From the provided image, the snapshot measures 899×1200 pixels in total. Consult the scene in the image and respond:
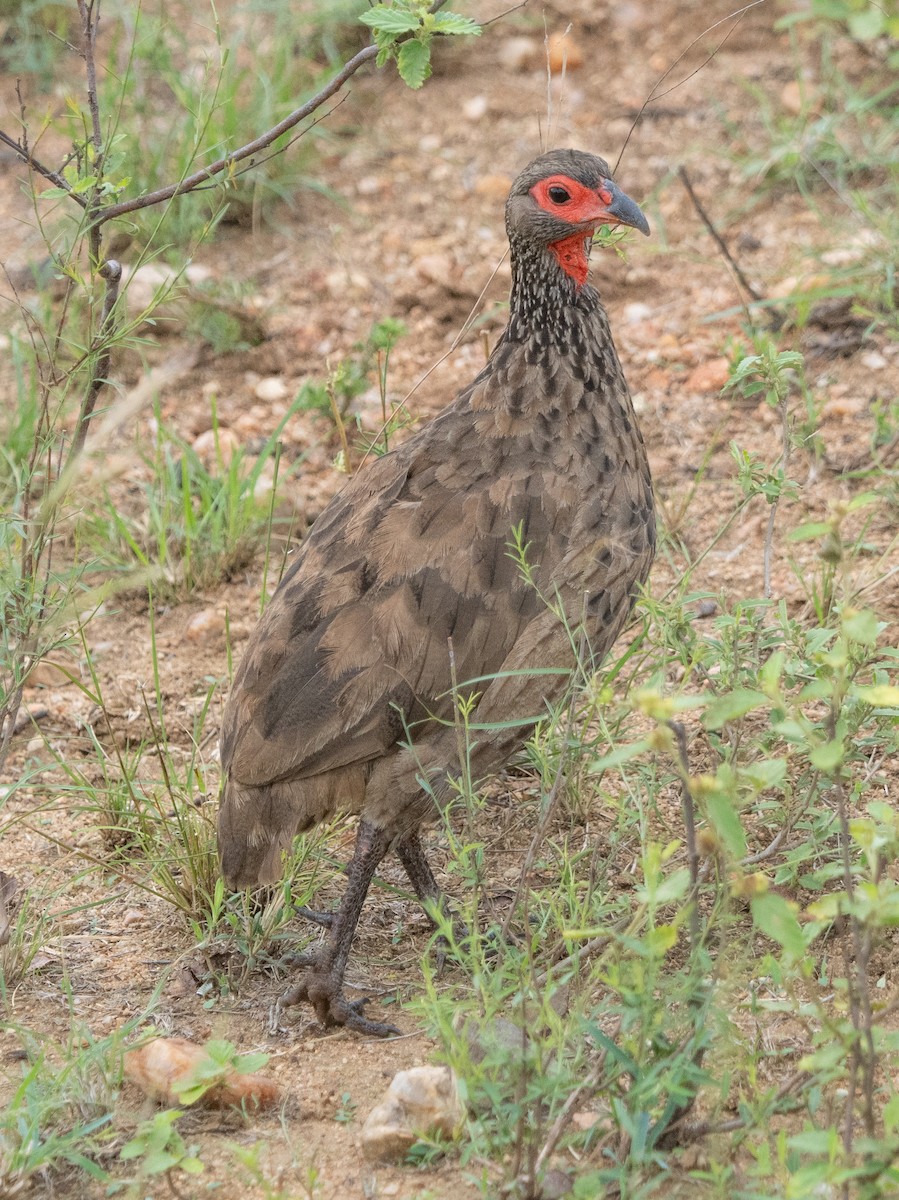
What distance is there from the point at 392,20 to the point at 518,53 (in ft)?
15.3

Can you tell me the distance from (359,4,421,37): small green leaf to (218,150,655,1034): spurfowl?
1.03m

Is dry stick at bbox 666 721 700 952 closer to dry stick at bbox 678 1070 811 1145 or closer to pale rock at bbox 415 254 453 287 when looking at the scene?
dry stick at bbox 678 1070 811 1145

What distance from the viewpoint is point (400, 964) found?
151 inches

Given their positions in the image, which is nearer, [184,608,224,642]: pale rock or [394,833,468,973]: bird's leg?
[394,833,468,973]: bird's leg

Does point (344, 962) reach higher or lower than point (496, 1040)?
higher

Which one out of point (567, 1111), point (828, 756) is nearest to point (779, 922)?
point (828, 756)

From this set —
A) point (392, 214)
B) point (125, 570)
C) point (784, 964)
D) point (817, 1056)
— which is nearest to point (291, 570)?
point (125, 570)

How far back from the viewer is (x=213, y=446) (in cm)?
587

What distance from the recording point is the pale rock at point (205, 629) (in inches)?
201

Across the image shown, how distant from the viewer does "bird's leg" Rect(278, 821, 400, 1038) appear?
349cm

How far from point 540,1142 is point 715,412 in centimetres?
363

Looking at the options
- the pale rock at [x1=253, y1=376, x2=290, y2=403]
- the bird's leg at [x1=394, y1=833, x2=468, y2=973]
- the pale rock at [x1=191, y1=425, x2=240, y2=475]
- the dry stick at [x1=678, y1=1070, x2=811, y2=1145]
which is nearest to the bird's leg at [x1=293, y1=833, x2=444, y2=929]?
the bird's leg at [x1=394, y1=833, x2=468, y2=973]

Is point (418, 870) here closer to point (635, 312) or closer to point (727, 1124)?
point (727, 1124)

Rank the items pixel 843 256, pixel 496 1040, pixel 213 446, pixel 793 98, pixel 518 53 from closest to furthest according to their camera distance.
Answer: pixel 496 1040
pixel 213 446
pixel 843 256
pixel 793 98
pixel 518 53
